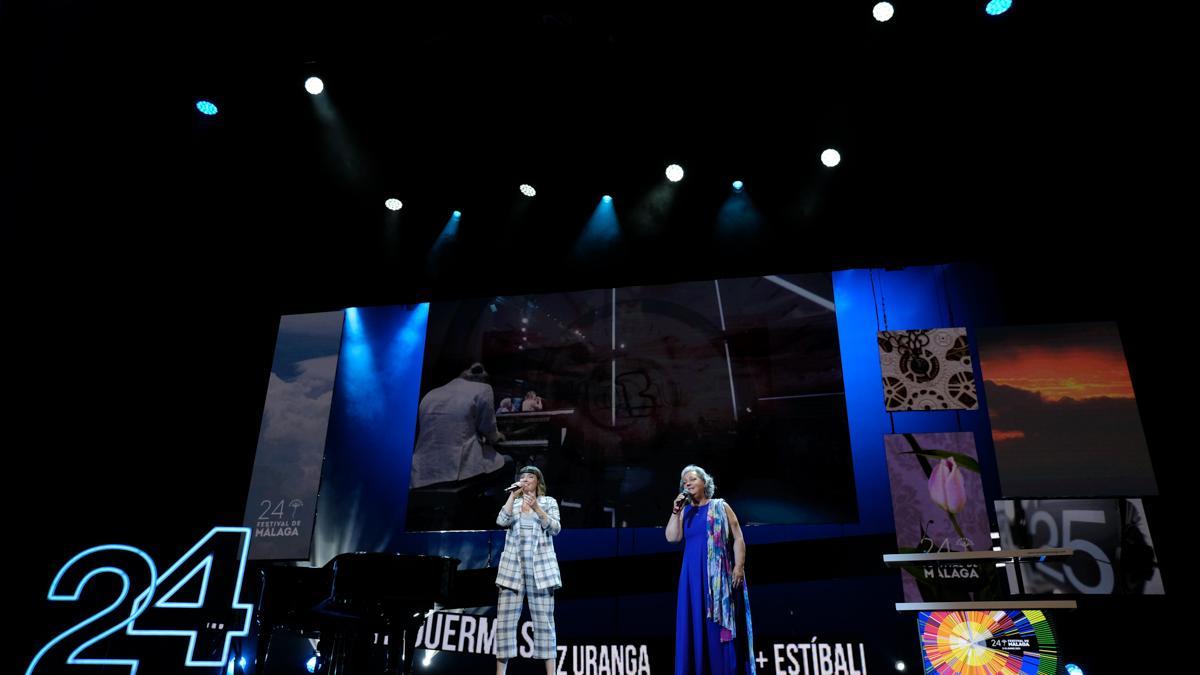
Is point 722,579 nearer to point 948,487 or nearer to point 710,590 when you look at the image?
point 710,590

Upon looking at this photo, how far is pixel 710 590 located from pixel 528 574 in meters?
1.23

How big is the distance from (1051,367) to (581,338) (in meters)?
3.71

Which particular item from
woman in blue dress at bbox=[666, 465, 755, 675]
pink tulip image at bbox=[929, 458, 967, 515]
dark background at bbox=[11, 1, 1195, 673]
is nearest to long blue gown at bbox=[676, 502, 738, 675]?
woman in blue dress at bbox=[666, 465, 755, 675]

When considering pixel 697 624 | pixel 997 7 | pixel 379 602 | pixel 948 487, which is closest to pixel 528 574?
pixel 697 624

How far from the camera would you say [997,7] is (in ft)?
13.3

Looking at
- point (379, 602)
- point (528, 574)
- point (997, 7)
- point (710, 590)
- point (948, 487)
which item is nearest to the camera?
point (379, 602)

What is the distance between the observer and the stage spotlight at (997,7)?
13.2ft

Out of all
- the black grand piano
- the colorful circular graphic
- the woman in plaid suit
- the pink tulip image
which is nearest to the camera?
the black grand piano

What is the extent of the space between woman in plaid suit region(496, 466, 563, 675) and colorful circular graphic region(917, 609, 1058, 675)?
247 centimetres

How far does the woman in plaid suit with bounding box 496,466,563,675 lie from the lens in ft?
15.7

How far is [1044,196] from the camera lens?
5285 millimetres

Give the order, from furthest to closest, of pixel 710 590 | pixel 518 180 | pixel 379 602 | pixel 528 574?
pixel 518 180, pixel 528 574, pixel 710 590, pixel 379 602

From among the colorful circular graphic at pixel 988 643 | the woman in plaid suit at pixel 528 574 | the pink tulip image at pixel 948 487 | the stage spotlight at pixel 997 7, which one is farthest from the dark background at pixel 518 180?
the woman in plaid suit at pixel 528 574

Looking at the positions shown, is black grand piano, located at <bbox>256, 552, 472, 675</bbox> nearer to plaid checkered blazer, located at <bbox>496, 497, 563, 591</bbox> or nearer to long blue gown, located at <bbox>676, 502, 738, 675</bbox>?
plaid checkered blazer, located at <bbox>496, 497, 563, 591</bbox>
